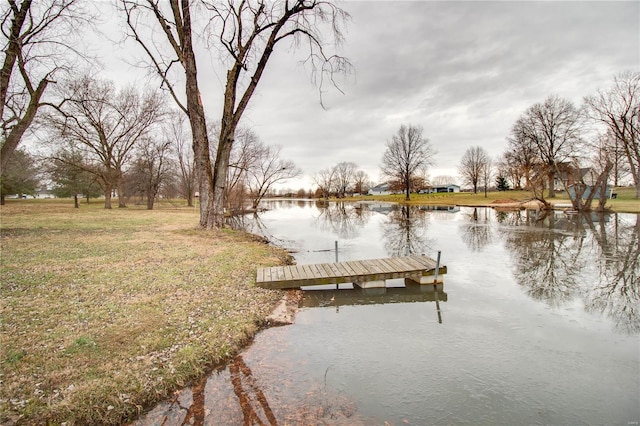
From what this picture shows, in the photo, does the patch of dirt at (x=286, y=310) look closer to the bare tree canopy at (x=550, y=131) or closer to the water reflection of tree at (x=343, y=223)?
the water reflection of tree at (x=343, y=223)

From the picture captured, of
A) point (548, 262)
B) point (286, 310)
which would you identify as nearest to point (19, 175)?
point (286, 310)

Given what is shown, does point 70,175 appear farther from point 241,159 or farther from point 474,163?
point 474,163

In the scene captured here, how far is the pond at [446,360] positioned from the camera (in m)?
3.38

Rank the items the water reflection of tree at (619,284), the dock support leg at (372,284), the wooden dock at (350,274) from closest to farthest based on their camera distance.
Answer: the water reflection of tree at (619,284) → the wooden dock at (350,274) → the dock support leg at (372,284)

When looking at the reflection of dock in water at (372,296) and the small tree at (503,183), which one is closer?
the reflection of dock in water at (372,296)

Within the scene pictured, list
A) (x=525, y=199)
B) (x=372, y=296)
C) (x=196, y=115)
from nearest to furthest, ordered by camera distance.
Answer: (x=372, y=296) < (x=196, y=115) < (x=525, y=199)

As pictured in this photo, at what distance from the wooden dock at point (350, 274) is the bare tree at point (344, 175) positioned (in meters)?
93.7

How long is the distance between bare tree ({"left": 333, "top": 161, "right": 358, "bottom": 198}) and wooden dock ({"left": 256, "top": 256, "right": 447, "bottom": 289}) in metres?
93.7

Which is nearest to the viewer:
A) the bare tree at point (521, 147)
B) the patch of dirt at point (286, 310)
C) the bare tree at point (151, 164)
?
the patch of dirt at point (286, 310)

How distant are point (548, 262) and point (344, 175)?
9495 centimetres

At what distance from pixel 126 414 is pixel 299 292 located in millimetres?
4551

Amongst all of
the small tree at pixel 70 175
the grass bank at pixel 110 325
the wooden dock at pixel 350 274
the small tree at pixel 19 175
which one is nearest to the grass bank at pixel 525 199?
the wooden dock at pixel 350 274

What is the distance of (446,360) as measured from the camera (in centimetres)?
445

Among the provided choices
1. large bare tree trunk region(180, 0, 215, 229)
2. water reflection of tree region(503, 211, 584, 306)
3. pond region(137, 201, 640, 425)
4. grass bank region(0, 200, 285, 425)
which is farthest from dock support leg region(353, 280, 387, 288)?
large bare tree trunk region(180, 0, 215, 229)
